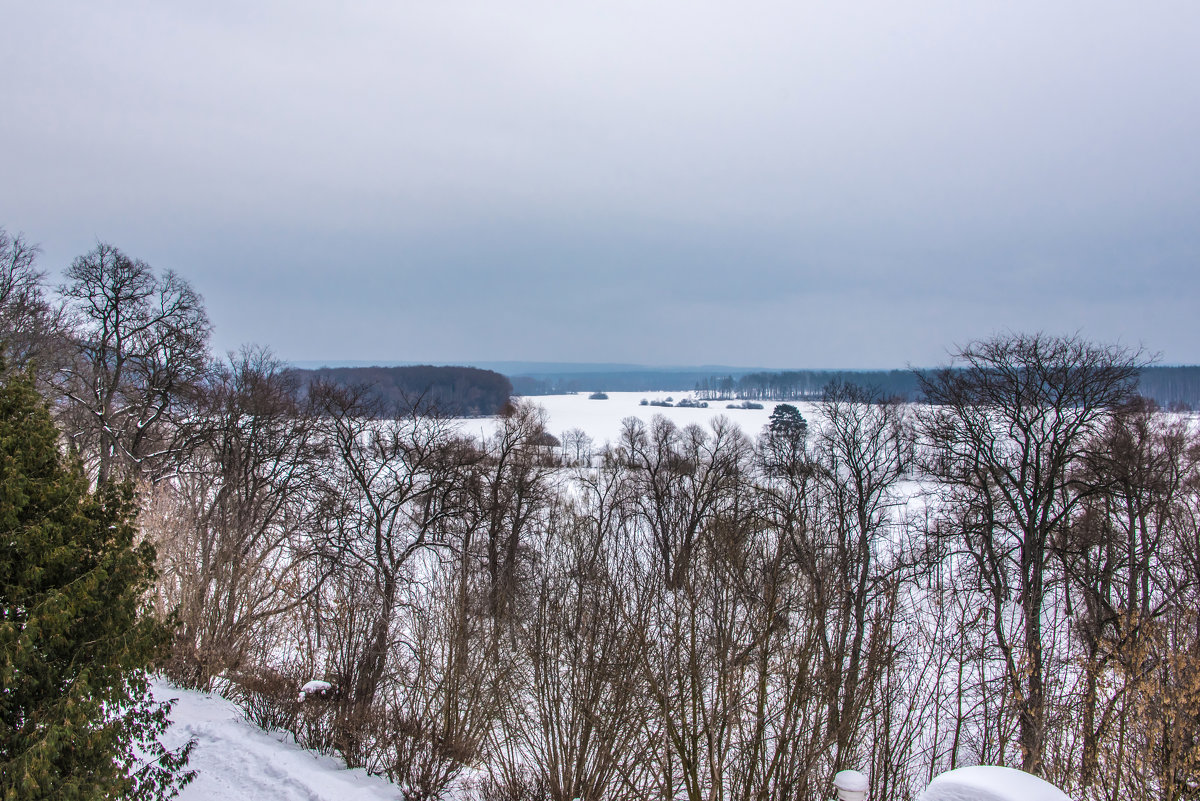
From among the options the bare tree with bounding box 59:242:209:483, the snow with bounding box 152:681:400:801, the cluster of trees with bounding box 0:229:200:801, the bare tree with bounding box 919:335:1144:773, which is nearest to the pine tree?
the cluster of trees with bounding box 0:229:200:801

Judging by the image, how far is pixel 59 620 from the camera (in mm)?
5203

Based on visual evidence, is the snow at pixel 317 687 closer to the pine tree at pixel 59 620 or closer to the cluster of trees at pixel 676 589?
the cluster of trees at pixel 676 589

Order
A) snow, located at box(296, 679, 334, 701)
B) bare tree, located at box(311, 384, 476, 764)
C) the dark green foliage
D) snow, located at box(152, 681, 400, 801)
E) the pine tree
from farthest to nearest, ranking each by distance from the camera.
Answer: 1. the dark green foliage
2. bare tree, located at box(311, 384, 476, 764)
3. snow, located at box(296, 679, 334, 701)
4. snow, located at box(152, 681, 400, 801)
5. the pine tree

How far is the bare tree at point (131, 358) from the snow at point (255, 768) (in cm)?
2039

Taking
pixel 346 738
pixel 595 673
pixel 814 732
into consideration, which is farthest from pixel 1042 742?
pixel 346 738

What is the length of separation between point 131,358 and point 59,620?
3035 centimetres

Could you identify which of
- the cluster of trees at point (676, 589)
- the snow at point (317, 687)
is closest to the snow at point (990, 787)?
the cluster of trees at point (676, 589)

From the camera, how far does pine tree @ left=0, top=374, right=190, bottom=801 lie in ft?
16.6

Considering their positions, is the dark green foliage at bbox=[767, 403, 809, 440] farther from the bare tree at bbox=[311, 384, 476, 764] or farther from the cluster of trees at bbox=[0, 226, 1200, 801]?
the bare tree at bbox=[311, 384, 476, 764]

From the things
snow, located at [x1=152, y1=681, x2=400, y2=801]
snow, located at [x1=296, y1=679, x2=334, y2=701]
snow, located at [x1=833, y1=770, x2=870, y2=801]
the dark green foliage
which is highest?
the dark green foliage

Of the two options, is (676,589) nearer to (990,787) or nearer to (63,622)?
(990,787)

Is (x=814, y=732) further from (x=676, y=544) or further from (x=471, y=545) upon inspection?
(x=676, y=544)

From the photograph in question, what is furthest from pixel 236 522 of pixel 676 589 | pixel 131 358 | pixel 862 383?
pixel 862 383

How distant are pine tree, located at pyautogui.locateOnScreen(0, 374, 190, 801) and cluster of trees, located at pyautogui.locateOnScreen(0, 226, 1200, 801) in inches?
7.9
